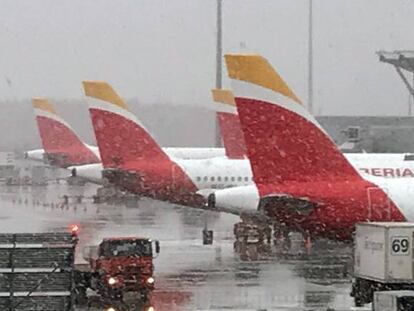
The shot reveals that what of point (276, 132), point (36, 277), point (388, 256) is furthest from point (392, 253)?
point (36, 277)

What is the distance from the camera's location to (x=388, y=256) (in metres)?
19.1

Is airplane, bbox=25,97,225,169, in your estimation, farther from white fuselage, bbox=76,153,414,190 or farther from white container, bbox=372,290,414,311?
white container, bbox=372,290,414,311

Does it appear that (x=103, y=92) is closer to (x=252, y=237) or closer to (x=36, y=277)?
(x=252, y=237)

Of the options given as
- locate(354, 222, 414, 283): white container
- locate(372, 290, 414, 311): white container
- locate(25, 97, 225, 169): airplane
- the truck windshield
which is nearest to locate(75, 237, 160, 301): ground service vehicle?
the truck windshield

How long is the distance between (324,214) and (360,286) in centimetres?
380

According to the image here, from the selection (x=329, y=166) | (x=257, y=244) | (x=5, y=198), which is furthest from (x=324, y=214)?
(x=5, y=198)

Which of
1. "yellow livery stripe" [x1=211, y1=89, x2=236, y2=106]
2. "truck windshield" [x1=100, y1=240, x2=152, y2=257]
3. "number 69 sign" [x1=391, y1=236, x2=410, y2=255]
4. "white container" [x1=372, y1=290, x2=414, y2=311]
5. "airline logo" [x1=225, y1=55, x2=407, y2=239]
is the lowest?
"white container" [x1=372, y1=290, x2=414, y2=311]

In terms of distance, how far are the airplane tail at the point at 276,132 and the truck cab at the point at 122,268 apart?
12.3ft

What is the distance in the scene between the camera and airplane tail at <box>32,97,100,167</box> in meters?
64.7

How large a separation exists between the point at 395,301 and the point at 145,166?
985 inches

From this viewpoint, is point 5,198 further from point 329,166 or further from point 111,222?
point 329,166

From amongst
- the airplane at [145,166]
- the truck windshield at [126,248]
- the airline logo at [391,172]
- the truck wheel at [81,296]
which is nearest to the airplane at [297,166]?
the truck windshield at [126,248]

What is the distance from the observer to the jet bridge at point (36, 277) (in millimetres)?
17891

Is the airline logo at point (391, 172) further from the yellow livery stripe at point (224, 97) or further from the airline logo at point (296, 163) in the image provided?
the yellow livery stripe at point (224, 97)
